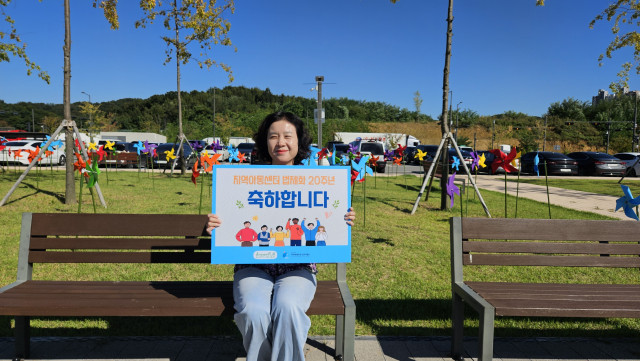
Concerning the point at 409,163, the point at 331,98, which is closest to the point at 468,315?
the point at 409,163

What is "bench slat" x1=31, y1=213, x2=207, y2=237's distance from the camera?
266 cm

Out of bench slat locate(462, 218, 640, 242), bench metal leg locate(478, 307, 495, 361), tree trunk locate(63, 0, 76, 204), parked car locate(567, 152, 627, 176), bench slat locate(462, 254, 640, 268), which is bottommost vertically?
bench metal leg locate(478, 307, 495, 361)

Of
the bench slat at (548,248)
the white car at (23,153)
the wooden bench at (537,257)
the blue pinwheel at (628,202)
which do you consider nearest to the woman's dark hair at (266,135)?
the wooden bench at (537,257)

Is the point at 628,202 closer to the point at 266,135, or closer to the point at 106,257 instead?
the point at 266,135

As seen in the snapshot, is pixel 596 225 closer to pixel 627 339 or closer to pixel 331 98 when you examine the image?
pixel 627 339

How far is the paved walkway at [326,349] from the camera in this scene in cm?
254

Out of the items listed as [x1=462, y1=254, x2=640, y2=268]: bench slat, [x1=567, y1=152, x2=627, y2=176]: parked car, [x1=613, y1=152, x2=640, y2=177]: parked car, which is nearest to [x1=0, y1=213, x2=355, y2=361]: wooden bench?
[x1=462, y1=254, x2=640, y2=268]: bench slat

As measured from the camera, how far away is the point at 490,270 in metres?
4.49

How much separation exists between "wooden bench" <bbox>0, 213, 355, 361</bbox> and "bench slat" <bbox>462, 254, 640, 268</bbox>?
894 millimetres

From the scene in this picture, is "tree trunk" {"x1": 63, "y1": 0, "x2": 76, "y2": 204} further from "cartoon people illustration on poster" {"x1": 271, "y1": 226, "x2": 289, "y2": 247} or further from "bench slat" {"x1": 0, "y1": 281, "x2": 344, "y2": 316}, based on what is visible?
"cartoon people illustration on poster" {"x1": 271, "y1": 226, "x2": 289, "y2": 247}

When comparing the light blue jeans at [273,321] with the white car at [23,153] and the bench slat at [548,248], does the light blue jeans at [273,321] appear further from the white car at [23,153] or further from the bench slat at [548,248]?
the white car at [23,153]

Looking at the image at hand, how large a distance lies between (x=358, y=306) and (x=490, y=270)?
1.85 metres

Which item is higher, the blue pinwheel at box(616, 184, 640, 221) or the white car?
the white car

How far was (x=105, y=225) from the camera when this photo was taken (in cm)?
268
